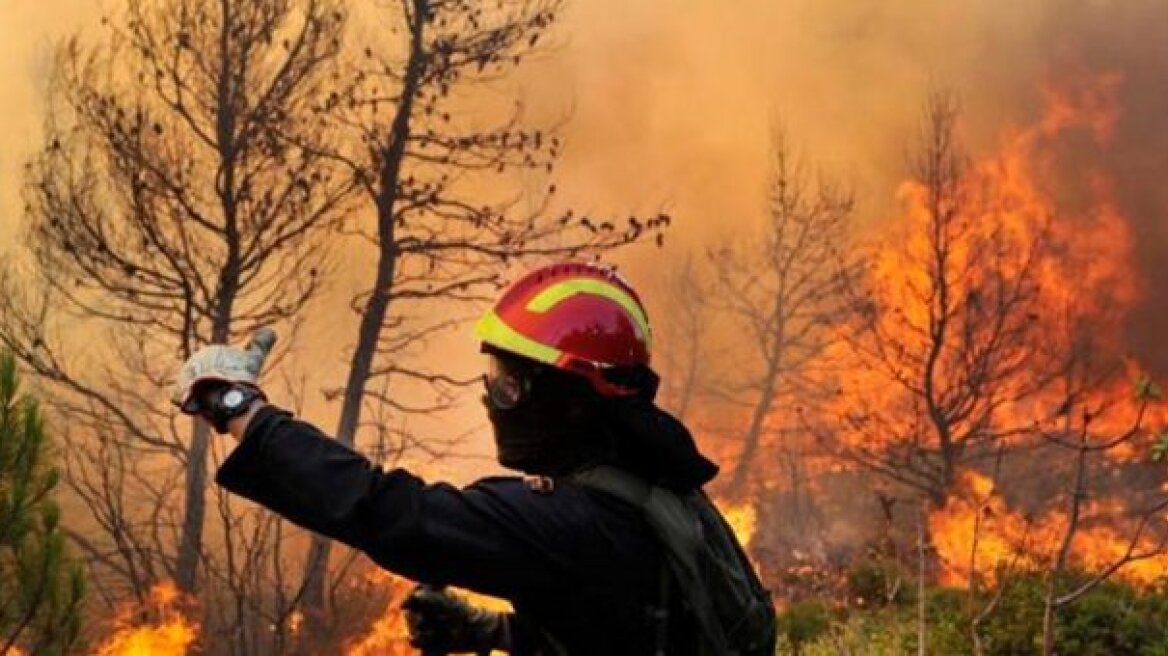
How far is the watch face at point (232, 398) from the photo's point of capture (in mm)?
2184

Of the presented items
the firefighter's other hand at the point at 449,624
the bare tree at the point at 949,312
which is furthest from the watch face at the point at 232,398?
the bare tree at the point at 949,312

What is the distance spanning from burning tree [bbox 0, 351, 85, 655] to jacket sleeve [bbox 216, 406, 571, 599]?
13.5ft

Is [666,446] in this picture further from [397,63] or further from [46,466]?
[397,63]

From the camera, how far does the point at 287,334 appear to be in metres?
20.7

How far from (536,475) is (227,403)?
613mm

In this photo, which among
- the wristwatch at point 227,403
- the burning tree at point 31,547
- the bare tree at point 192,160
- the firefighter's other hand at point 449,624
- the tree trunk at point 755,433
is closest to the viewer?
the wristwatch at point 227,403

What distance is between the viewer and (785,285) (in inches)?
942

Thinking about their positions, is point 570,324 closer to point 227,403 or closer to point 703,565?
point 703,565

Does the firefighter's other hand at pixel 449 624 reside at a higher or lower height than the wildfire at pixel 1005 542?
lower

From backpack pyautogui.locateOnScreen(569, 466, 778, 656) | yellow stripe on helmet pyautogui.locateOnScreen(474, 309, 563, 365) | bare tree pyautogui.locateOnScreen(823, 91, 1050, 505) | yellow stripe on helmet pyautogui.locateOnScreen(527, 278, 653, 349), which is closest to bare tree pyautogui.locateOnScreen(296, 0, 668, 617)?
bare tree pyautogui.locateOnScreen(823, 91, 1050, 505)

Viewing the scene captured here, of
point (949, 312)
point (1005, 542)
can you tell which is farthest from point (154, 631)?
point (949, 312)

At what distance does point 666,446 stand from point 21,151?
780 inches

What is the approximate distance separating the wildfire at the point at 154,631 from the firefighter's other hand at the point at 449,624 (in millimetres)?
4924

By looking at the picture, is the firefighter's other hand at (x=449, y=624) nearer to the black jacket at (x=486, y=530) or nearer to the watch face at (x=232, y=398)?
the black jacket at (x=486, y=530)
